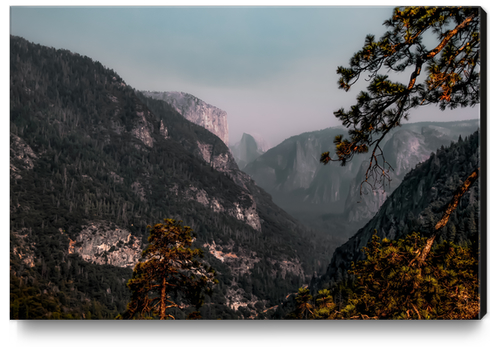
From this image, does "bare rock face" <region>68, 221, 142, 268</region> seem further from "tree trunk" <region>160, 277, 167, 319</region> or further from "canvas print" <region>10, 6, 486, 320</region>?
"tree trunk" <region>160, 277, 167, 319</region>

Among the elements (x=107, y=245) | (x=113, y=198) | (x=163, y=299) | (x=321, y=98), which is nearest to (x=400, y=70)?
(x=321, y=98)

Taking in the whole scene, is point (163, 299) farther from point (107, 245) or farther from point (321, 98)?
point (107, 245)

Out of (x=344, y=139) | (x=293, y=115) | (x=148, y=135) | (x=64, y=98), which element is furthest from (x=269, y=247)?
(x=344, y=139)

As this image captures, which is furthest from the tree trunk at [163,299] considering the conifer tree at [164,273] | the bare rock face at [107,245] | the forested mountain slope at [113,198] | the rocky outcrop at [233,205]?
the rocky outcrop at [233,205]

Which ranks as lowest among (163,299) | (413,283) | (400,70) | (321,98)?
(163,299)

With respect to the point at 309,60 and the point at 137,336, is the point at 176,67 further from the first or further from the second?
the point at 137,336

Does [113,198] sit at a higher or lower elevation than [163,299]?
lower

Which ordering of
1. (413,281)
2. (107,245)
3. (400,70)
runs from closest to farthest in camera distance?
(413,281), (400,70), (107,245)

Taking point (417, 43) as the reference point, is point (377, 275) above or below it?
below
